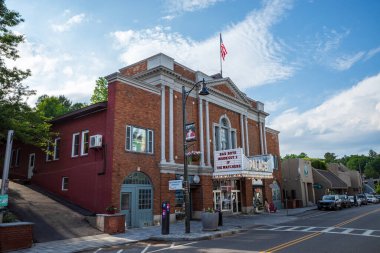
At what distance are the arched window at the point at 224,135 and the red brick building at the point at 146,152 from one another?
0.30 ft

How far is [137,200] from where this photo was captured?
785 inches

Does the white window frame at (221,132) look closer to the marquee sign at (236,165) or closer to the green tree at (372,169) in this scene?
the marquee sign at (236,165)

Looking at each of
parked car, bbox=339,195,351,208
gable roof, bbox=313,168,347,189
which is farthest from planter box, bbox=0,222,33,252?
gable roof, bbox=313,168,347,189

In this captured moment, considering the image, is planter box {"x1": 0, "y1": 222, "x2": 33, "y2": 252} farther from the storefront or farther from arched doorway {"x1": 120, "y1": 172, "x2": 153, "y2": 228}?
the storefront

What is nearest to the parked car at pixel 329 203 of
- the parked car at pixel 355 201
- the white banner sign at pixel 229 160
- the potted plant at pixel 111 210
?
the parked car at pixel 355 201

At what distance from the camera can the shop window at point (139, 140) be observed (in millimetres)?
20406

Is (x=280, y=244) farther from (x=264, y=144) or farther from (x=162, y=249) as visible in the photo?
(x=264, y=144)

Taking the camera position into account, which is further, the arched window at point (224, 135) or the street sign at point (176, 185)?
the arched window at point (224, 135)

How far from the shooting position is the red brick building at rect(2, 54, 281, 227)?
19.6 meters

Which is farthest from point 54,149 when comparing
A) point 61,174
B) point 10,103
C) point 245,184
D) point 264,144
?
point 264,144

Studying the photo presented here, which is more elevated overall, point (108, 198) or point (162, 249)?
point (108, 198)

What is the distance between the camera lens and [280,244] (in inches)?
485

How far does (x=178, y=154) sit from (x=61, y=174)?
8376mm

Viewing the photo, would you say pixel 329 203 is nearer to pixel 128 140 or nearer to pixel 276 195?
pixel 276 195
